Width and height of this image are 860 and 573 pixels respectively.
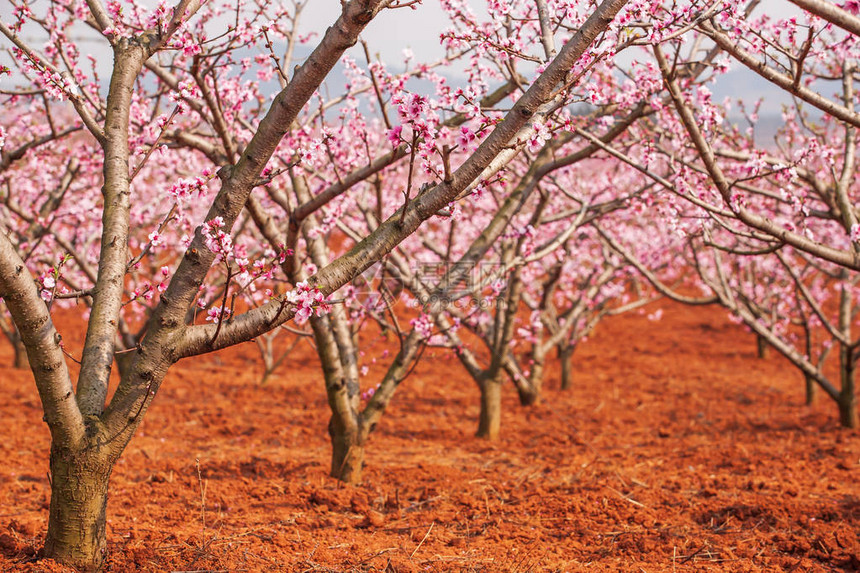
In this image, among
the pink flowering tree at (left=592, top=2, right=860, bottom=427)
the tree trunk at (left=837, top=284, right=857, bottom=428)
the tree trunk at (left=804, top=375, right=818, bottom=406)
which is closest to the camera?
the pink flowering tree at (left=592, top=2, right=860, bottom=427)

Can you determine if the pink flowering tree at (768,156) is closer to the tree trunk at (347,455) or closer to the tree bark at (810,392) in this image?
the tree bark at (810,392)

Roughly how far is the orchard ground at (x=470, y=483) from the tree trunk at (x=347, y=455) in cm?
14

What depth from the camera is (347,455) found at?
5215 millimetres

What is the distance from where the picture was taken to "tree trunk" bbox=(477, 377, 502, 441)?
7379 mm

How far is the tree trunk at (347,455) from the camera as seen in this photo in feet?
17.1

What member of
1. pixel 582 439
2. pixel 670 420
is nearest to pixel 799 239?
pixel 582 439

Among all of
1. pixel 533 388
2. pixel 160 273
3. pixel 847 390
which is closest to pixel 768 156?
pixel 847 390

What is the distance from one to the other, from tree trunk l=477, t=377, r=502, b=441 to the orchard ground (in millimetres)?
202

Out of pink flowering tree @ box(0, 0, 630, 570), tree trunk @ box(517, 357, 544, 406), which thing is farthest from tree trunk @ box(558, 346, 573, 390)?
pink flowering tree @ box(0, 0, 630, 570)

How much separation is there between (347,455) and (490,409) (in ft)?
8.39

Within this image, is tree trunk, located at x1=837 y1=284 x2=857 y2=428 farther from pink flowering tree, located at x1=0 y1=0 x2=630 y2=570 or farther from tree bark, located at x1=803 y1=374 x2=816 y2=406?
pink flowering tree, located at x1=0 y1=0 x2=630 y2=570

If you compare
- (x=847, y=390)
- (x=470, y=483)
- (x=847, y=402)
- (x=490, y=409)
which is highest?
(x=847, y=390)

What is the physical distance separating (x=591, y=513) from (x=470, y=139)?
2.75m

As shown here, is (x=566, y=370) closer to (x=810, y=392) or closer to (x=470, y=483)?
(x=810, y=392)
